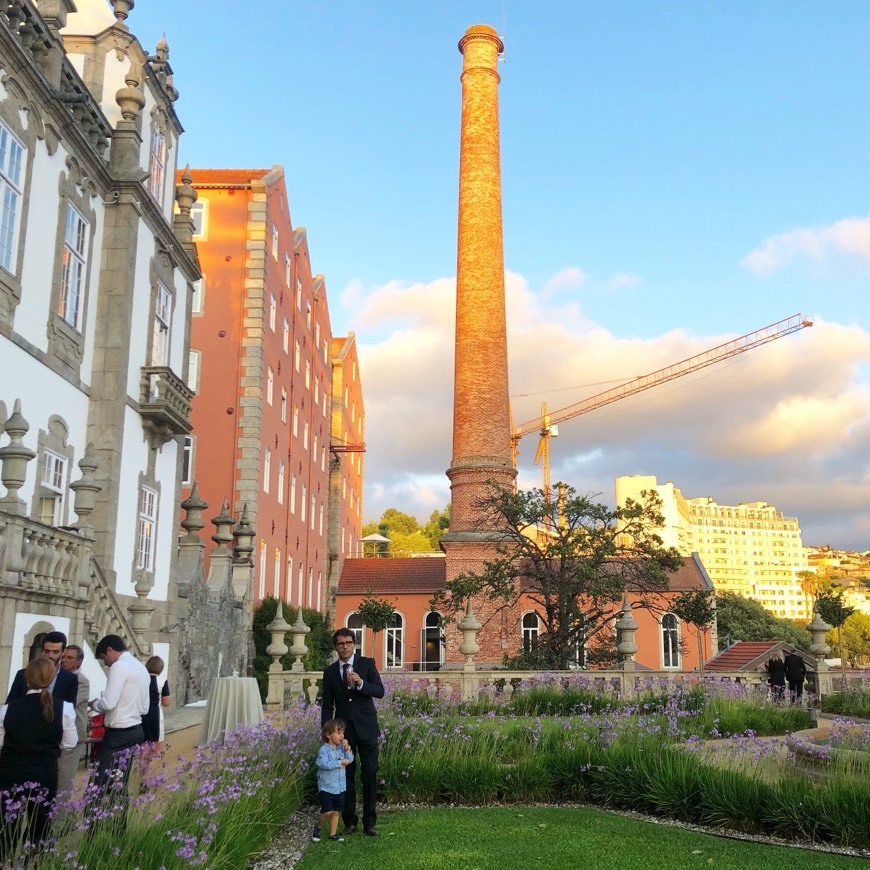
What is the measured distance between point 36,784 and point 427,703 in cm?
1126

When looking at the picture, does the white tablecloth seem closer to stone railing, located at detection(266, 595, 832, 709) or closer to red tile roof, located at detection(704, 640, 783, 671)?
stone railing, located at detection(266, 595, 832, 709)

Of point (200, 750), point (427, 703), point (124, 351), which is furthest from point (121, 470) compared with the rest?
point (200, 750)

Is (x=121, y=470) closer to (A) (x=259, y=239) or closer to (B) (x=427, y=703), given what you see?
(B) (x=427, y=703)

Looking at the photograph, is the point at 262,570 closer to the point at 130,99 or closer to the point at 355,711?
the point at 130,99

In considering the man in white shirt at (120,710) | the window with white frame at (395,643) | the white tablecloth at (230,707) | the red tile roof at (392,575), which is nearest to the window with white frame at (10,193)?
the white tablecloth at (230,707)

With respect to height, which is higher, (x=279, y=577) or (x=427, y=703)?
(x=279, y=577)

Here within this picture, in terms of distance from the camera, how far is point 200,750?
8.10m

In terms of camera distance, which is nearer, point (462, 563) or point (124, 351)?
point (124, 351)

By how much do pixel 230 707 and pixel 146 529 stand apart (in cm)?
874

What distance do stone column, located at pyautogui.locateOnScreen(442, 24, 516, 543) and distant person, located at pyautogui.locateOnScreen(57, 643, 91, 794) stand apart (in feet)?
81.6

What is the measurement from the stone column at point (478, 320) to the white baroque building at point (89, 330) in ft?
46.2

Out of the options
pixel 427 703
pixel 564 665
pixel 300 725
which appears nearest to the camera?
pixel 300 725

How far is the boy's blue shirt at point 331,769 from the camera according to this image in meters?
7.73

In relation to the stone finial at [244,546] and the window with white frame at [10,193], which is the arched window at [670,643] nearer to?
the stone finial at [244,546]
